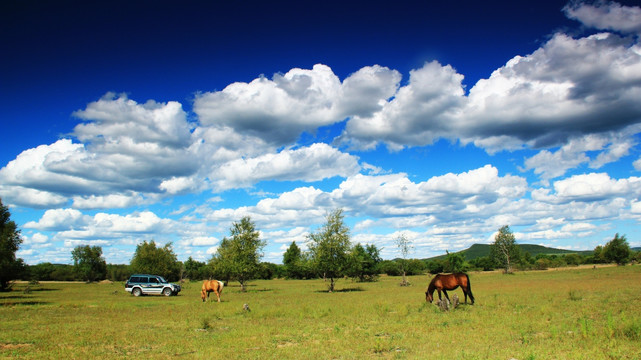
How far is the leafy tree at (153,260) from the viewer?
72188mm

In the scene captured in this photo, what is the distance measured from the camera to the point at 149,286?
41031 mm

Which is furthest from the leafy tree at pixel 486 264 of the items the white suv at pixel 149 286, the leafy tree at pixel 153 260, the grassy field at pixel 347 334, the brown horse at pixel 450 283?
the brown horse at pixel 450 283

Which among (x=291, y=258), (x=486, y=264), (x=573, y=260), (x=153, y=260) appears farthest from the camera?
(x=573, y=260)

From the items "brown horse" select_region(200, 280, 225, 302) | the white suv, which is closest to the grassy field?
"brown horse" select_region(200, 280, 225, 302)

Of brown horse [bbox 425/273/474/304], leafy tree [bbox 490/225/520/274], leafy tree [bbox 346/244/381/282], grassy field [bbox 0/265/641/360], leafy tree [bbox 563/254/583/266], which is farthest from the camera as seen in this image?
leafy tree [bbox 563/254/583/266]

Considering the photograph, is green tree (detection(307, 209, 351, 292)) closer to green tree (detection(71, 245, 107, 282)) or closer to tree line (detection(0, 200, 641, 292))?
tree line (detection(0, 200, 641, 292))

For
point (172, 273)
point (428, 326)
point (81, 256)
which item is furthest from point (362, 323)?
point (81, 256)

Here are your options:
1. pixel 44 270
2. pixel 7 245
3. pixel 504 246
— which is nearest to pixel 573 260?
pixel 504 246

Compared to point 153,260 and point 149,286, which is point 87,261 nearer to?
point 153,260

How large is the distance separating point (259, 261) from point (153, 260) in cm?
3762

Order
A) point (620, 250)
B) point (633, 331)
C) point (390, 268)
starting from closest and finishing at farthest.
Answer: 1. point (633, 331)
2. point (620, 250)
3. point (390, 268)

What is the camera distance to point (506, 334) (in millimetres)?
13609

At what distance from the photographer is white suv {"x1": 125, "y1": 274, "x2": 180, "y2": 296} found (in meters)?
40.6

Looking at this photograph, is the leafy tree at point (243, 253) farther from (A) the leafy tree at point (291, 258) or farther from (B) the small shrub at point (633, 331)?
(A) the leafy tree at point (291, 258)
